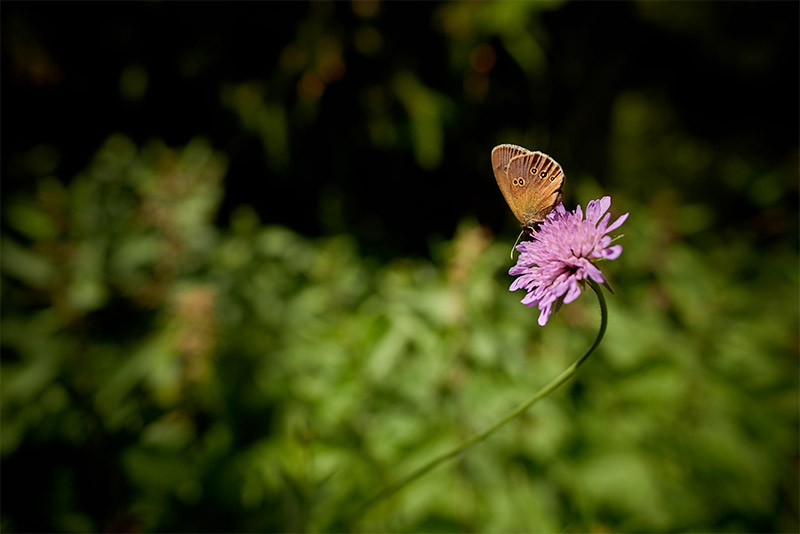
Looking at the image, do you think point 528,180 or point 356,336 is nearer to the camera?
point 528,180

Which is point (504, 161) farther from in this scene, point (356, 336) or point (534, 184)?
point (356, 336)

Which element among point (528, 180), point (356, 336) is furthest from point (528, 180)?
point (356, 336)

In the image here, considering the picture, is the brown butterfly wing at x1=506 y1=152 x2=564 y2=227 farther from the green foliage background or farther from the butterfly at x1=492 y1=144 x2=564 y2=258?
the green foliage background

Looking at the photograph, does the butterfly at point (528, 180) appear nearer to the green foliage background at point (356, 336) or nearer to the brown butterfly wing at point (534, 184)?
the brown butterfly wing at point (534, 184)

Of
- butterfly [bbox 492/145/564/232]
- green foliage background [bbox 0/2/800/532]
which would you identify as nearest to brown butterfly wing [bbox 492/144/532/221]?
butterfly [bbox 492/145/564/232]

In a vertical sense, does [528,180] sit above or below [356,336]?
below

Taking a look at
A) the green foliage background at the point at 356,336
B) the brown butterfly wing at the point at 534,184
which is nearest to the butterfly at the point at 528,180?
the brown butterfly wing at the point at 534,184
